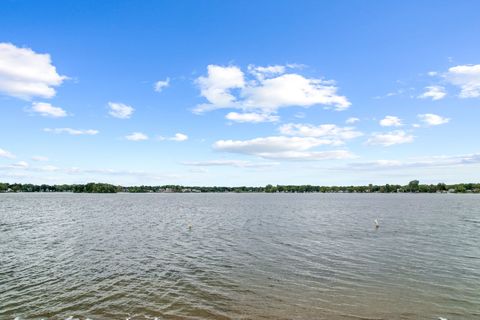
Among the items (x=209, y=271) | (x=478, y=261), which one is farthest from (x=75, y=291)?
(x=478, y=261)

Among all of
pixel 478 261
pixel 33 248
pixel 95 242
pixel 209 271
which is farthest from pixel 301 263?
pixel 33 248

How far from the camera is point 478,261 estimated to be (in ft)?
86.1

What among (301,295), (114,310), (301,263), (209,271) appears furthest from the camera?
Answer: (301,263)

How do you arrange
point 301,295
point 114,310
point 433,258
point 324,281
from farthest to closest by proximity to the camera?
point 433,258 < point 324,281 < point 301,295 < point 114,310

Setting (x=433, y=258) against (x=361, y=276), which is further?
(x=433, y=258)

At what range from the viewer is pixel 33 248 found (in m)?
30.8

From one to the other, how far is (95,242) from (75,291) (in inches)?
715

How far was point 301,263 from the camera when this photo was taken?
25250mm

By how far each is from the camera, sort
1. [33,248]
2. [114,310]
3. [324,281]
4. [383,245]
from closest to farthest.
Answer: [114,310]
[324,281]
[33,248]
[383,245]

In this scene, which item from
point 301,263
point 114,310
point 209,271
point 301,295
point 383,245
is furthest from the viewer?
point 383,245

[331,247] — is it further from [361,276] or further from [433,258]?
[361,276]

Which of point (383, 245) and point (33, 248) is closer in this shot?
point (33, 248)

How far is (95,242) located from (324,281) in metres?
25.3

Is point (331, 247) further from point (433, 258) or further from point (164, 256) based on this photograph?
point (164, 256)
